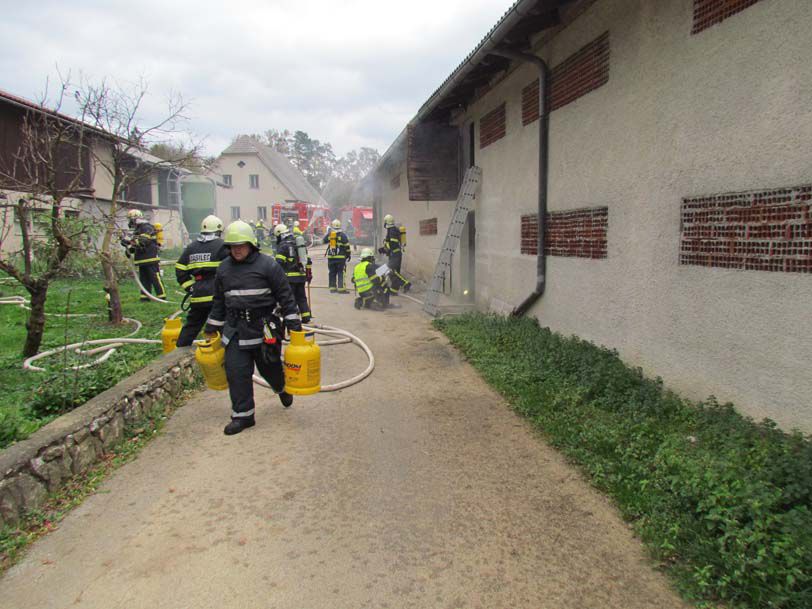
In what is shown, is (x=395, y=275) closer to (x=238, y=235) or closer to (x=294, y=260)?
(x=294, y=260)

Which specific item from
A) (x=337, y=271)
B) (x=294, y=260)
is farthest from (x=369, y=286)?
(x=337, y=271)

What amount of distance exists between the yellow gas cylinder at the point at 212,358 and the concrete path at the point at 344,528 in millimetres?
453

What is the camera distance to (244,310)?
14.7 feet

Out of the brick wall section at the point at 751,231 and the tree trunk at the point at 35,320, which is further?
the tree trunk at the point at 35,320

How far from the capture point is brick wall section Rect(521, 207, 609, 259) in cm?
573

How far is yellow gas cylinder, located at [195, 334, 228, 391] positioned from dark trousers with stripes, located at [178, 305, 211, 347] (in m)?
1.27

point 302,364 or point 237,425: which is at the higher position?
point 302,364

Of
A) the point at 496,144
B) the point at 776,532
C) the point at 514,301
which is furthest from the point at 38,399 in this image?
the point at 496,144

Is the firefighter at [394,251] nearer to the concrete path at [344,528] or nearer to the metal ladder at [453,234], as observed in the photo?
the metal ladder at [453,234]

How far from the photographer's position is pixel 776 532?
2.53 m

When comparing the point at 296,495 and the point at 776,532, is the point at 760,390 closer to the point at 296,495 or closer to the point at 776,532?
the point at 776,532

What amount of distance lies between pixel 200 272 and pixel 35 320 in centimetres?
177

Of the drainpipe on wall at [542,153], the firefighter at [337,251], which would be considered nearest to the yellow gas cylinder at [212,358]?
the drainpipe on wall at [542,153]

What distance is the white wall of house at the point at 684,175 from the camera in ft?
11.3
